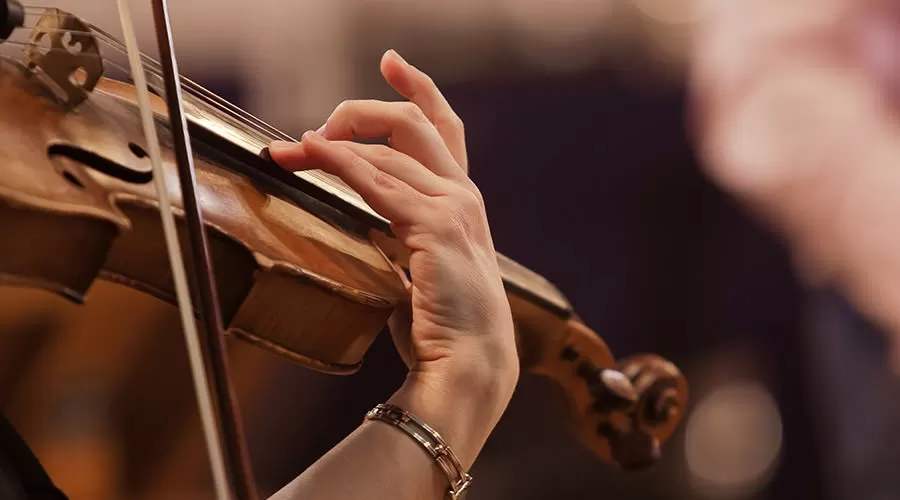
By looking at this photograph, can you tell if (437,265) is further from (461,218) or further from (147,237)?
(147,237)

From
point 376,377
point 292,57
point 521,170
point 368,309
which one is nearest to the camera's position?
point 368,309

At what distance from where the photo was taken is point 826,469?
1.97 m

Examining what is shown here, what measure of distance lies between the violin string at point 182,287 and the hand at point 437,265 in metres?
0.10

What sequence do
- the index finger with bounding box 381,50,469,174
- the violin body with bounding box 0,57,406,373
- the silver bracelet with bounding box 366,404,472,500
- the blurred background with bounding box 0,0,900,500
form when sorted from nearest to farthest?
the violin body with bounding box 0,57,406,373, the silver bracelet with bounding box 366,404,472,500, the index finger with bounding box 381,50,469,174, the blurred background with bounding box 0,0,900,500

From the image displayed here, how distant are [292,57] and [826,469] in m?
1.41

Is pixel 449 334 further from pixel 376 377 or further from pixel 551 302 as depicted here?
pixel 376 377

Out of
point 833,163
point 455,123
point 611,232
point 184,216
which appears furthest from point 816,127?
point 184,216

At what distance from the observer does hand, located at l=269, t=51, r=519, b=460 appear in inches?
24.4

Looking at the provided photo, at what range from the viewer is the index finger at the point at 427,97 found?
0.73m

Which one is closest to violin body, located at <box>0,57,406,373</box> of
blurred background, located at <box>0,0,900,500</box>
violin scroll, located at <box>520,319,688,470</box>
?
violin scroll, located at <box>520,319,688,470</box>

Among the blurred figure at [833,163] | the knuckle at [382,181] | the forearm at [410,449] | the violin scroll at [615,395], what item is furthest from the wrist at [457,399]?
the blurred figure at [833,163]

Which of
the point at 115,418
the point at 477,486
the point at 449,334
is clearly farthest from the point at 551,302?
the point at 115,418

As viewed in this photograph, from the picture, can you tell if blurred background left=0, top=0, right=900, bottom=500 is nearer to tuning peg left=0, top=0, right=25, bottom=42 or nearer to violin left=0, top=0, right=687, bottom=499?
violin left=0, top=0, right=687, bottom=499

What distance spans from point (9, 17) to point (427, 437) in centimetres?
34
